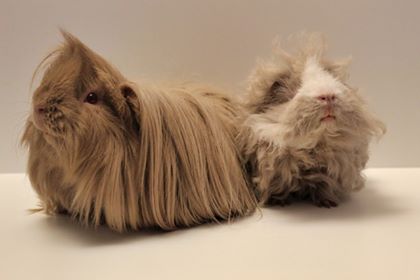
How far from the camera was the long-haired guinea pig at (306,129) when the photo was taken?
3.67 feet

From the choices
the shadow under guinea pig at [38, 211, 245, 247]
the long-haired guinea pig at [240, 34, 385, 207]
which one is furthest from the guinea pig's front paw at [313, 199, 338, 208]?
the shadow under guinea pig at [38, 211, 245, 247]

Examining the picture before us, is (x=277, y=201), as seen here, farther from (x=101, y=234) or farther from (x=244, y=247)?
(x=101, y=234)

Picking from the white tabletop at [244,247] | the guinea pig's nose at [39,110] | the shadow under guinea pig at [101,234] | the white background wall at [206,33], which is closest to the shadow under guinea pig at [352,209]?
the white tabletop at [244,247]

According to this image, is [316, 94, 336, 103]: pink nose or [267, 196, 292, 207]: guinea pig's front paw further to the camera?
[267, 196, 292, 207]: guinea pig's front paw

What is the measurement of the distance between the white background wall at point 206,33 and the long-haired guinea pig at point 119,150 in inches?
14.0

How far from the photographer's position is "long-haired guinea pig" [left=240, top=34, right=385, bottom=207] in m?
1.12

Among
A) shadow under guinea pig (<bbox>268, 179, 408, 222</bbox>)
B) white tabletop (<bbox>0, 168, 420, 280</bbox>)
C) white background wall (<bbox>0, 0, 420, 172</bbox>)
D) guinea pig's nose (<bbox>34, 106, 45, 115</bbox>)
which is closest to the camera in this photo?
white tabletop (<bbox>0, 168, 420, 280</bbox>)

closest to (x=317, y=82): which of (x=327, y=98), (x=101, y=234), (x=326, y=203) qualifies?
(x=327, y=98)

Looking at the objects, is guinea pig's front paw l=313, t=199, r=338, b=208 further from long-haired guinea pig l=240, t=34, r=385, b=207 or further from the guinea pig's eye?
the guinea pig's eye

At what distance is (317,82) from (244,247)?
39 centimetres

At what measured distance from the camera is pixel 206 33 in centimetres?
149

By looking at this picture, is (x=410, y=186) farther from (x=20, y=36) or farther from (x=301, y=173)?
(x=20, y=36)

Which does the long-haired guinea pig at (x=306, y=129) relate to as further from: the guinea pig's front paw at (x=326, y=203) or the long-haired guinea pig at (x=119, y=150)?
the long-haired guinea pig at (x=119, y=150)

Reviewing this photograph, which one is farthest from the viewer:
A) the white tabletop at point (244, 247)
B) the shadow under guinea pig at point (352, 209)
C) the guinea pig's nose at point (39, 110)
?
the shadow under guinea pig at point (352, 209)
